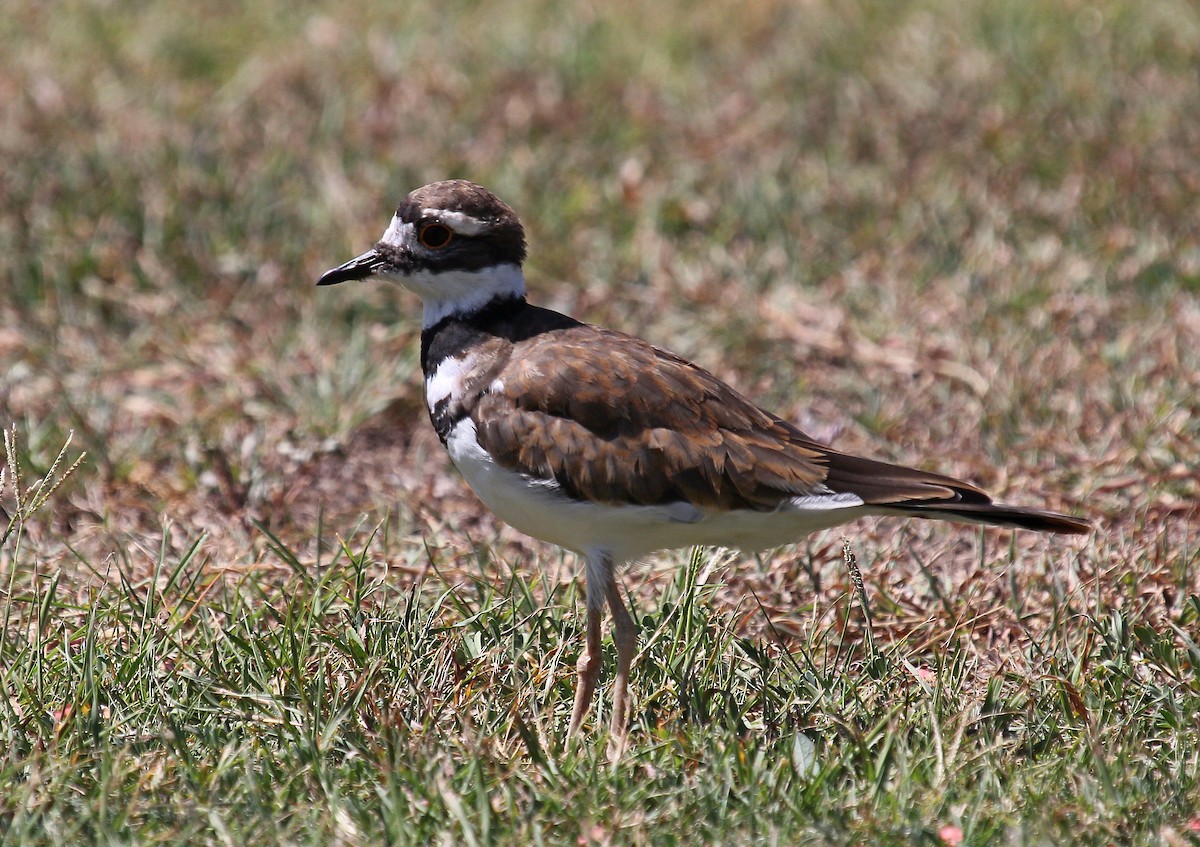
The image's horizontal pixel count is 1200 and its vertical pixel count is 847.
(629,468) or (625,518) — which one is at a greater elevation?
(629,468)

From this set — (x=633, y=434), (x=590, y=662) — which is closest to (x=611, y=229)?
(x=633, y=434)

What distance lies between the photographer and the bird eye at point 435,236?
4883mm

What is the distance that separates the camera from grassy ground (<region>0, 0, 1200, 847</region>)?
13.1ft

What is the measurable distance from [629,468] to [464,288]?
36.0 inches

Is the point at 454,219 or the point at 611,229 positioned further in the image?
the point at 611,229

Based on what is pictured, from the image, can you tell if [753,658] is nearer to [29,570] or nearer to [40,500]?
[40,500]

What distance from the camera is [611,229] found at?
8.02 meters

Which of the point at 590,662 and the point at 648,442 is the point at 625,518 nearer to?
the point at 648,442

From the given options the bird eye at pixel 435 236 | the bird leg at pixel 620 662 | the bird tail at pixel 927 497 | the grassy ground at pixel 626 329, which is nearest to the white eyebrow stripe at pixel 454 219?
the bird eye at pixel 435 236

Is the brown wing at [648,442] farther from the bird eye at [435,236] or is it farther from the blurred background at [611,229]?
the blurred background at [611,229]

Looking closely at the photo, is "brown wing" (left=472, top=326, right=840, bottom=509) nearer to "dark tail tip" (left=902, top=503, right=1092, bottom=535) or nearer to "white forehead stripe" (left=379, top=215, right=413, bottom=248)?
"dark tail tip" (left=902, top=503, right=1092, bottom=535)

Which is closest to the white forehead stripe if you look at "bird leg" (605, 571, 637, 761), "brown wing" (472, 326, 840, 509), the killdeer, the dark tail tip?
the killdeer

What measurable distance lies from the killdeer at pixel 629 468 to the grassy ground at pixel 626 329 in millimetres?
→ 298

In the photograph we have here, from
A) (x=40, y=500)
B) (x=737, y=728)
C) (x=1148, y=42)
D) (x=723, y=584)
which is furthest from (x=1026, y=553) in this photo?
(x=1148, y=42)
